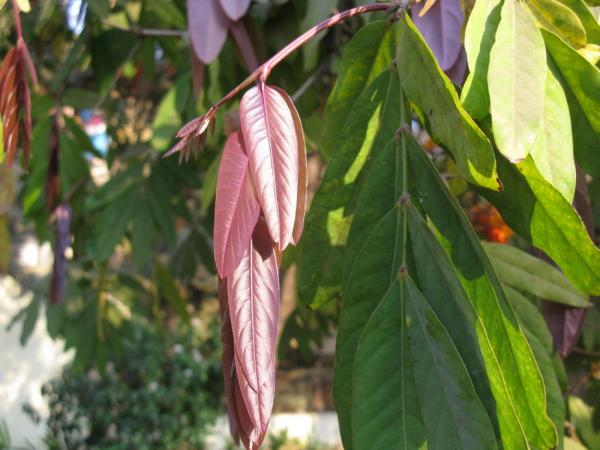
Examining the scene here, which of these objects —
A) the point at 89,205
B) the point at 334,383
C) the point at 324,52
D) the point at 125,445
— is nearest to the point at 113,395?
the point at 125,445

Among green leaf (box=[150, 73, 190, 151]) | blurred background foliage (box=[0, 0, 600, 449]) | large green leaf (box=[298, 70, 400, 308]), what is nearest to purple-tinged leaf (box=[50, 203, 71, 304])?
blurred background foliage (box=[0, 0, 600, 449])

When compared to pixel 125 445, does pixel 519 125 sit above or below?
above

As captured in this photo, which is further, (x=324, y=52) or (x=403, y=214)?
(x=324, y=52)

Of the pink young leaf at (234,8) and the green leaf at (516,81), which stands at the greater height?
the pink young leaf at (234,8)

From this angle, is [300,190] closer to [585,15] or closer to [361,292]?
[361,292]

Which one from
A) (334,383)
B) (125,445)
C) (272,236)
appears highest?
(272,236)

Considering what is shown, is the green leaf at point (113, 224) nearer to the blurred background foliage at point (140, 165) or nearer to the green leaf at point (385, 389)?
the blurred background foliage at point (140, 165)

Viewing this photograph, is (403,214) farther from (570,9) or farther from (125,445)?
(125,445)

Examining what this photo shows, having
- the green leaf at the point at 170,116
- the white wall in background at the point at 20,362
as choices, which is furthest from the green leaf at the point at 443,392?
the white wall in background at the point at 20,362
